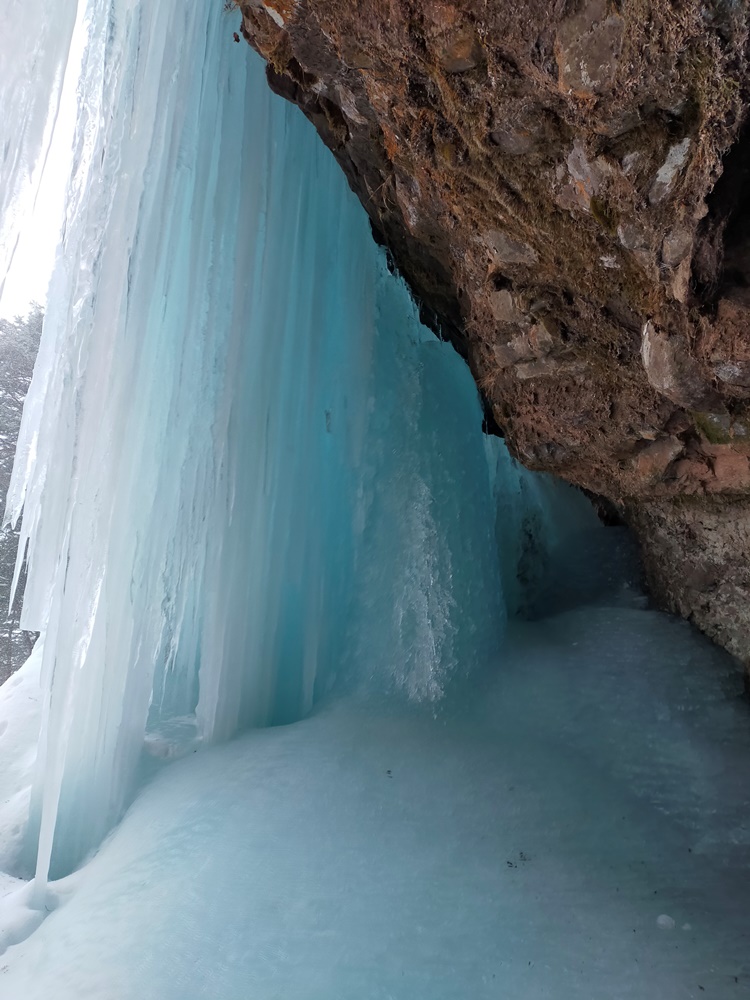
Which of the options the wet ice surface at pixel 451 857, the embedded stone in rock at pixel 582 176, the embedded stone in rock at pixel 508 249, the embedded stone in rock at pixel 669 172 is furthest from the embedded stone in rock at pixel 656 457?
the embedded stone in rock at pixel 669 172

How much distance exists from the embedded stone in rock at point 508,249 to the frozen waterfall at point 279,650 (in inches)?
56.8

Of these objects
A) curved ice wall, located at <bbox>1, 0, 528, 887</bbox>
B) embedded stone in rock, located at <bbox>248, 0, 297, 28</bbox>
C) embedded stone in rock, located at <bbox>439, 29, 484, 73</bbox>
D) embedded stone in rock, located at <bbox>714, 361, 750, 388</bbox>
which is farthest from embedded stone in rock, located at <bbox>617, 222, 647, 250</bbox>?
curved ice wall, located at <bbox>1, 0, 528, 887</bbox>

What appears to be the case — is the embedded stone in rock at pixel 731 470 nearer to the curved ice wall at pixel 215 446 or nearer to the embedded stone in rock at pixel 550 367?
the embedded stone in rock at pixel 550 367

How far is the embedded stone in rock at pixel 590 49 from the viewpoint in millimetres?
1366

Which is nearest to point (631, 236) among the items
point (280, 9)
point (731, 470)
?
point (280, 9)

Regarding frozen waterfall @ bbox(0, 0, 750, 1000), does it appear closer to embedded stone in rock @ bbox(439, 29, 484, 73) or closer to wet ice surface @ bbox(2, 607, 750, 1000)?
wet ice surface @ bbox(2, 607, 750, 1000)

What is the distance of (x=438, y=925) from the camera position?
2084 millimetres

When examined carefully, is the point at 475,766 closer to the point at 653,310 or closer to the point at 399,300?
the point at 653,310

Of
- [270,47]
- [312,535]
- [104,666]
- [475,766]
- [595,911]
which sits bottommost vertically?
[595,911]

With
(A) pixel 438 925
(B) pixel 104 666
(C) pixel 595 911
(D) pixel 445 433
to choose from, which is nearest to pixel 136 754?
(B) pixel 104 666

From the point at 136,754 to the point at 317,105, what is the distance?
10.5 feet

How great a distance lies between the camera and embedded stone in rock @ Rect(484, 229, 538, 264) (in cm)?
236

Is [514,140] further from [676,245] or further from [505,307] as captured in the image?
[505,307]

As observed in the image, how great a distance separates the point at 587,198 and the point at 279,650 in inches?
110
